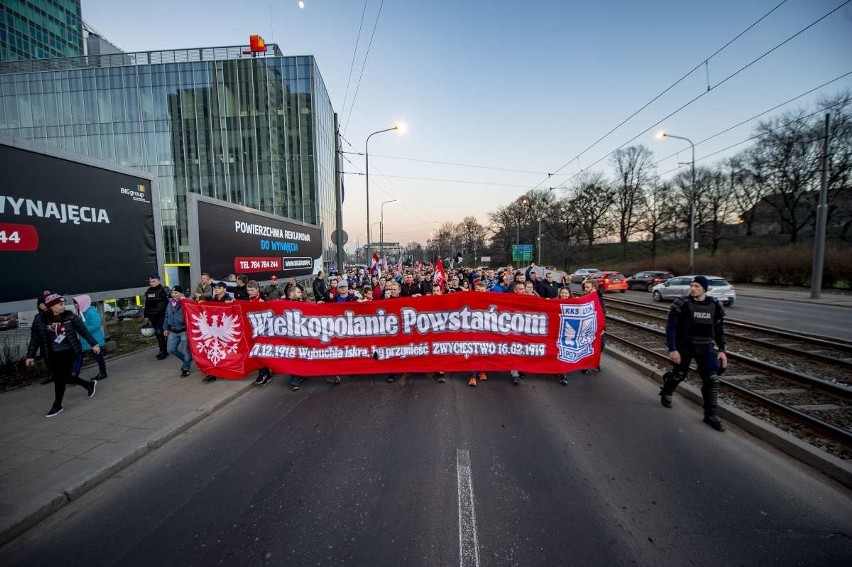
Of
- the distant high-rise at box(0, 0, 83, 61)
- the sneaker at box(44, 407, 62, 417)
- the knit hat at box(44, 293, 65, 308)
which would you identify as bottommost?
the sneaker at box(44, 407, 62, 417)

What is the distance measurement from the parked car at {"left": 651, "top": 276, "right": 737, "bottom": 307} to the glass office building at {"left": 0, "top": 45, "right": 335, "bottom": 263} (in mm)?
33500

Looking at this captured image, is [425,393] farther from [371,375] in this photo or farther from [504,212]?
[504,212]

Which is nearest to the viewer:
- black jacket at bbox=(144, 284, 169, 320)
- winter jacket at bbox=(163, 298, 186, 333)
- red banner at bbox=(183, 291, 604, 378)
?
red banner at bbox=(183, 291, 604, 378)

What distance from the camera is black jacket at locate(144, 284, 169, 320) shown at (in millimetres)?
7855

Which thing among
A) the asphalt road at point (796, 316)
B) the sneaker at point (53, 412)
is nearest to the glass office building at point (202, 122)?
the sneaker at point (53, 412)

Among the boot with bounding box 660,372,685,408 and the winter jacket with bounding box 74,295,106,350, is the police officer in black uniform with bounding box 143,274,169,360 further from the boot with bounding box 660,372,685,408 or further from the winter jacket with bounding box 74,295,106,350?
the boot with bounding box 660,372,685,408

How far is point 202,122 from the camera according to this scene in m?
37.9

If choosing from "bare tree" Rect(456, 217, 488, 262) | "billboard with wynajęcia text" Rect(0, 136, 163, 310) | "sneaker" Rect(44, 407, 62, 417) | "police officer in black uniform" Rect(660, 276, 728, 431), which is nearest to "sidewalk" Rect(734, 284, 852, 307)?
"police officer in black uniform" Rect(660, 276, 728, 431)

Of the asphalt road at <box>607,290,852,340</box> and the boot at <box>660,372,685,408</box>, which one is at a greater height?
the boot at <box>660,372,685,408</box>

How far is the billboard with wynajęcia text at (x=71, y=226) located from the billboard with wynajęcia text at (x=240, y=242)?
1.20 meters

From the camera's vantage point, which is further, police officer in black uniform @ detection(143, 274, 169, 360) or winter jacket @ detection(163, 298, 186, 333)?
police officer in black uniform @ detection(143, 274, 169, 360)

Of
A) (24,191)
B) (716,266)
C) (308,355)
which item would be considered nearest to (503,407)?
(308,355)

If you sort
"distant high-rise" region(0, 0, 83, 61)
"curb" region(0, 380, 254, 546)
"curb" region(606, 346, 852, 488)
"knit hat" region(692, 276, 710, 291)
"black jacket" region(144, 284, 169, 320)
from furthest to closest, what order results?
"distant high-rise" region(0, 0, 83, 61)
"black jacket" region(144, 284, 169, 320)
"knit hat" region(692, 276, 710, 291)
"curb" region(606, 346, 852, 488)
"curb" region(0, 380, 254, 546)

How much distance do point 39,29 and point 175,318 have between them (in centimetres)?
11466
